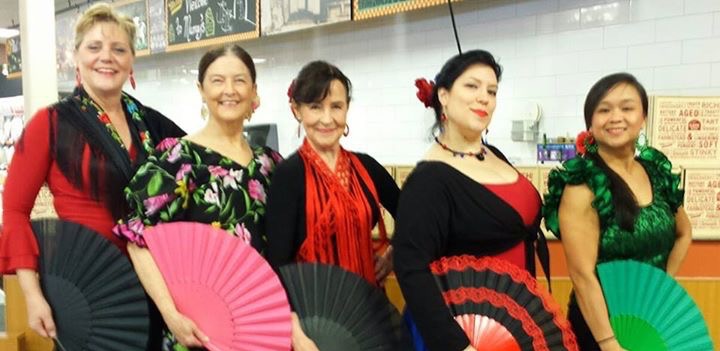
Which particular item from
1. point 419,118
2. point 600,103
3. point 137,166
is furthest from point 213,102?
point 419,118

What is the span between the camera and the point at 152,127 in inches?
75.4

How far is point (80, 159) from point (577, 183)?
133 centimetres

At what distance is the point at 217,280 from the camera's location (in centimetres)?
159

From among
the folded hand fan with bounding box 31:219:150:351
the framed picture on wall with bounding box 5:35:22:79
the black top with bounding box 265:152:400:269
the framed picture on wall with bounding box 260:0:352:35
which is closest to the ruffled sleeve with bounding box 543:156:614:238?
the black top with bounding box 265:152:400:269

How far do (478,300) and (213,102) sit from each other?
87 cm

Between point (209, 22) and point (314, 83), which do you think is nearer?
point (314, 83)

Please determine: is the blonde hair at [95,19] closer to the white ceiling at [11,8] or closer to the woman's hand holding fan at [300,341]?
the woman's hand holding fan at [300,341]

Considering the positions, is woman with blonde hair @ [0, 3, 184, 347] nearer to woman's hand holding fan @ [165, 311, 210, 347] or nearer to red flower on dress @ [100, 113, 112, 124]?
red flower on dress @ [100, 113, 112, 124]

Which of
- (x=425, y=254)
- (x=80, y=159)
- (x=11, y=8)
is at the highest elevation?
(x=11, y=8)

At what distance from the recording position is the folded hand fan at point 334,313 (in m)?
1.54

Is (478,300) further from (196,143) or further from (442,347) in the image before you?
(196,143)

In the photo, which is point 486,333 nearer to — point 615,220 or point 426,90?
point 615,220

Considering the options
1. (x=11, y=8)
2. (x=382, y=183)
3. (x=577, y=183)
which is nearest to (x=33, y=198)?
(x=382, y=183)

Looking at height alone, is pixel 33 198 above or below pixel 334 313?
above
